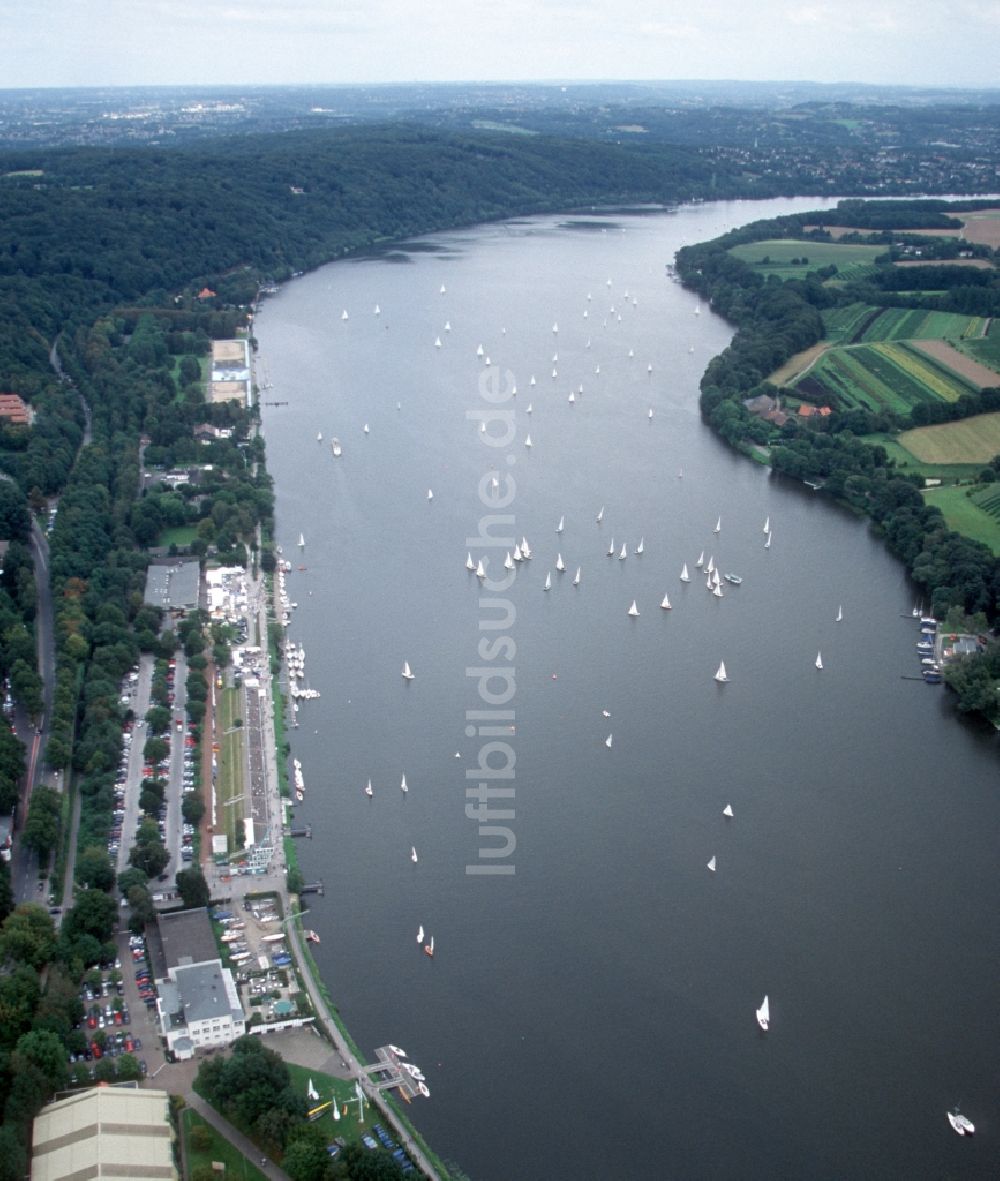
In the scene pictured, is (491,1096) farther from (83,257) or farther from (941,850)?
(83,257)

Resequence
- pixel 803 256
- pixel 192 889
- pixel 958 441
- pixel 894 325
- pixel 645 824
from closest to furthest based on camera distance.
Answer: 1. pixel 192 889
2. pixel 645 824
3. pixel 958 441
4. pixel 894 325
5. pixel 803 256

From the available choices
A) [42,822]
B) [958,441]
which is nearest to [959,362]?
[958,441]

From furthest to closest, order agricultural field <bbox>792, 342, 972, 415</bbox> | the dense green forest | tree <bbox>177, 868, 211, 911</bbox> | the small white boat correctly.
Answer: agricultural field <bbox>792, 342, 972, 415</bbox> < the dense green forest < tree <bbox>177, 868, 211, 911</bbox> < the small white boat

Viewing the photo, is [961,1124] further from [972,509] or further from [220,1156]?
[972,509]

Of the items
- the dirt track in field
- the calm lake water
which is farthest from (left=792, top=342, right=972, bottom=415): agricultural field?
the calm lake water

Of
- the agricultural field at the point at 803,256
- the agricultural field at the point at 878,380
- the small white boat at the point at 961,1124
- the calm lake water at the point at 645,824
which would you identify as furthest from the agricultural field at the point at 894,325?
the small white boat at the point at 961,1124

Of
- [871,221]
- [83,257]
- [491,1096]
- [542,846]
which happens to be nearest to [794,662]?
[542,846]

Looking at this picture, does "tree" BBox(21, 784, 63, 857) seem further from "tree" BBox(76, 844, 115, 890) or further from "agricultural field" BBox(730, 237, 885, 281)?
"agricultural field" BBox(730, 237, 885, 281)
